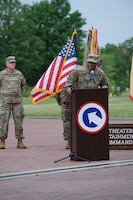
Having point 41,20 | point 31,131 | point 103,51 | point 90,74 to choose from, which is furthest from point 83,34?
point 90,74

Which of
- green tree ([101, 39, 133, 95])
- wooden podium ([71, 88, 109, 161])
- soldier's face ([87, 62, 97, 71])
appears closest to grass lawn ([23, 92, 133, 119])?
soldier's face ([87, 62, 97, 71])

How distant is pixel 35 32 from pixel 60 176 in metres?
105

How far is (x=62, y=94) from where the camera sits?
14.7 m

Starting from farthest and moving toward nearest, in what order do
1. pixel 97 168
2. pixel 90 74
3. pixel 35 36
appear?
pixel 35 36
pixel 90 74
pixel 97 168

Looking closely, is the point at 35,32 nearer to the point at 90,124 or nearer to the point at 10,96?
the point at 10,96

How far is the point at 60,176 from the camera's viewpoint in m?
10.0

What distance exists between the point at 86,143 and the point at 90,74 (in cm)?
148

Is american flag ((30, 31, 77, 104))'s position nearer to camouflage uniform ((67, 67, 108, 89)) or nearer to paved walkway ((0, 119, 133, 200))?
paved walkway ((0, 119, 133, 200))

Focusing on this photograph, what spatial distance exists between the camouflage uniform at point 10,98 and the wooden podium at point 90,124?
9.54ft

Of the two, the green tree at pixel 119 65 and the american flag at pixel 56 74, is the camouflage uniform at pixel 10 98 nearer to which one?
the american flag at pixel 56 74

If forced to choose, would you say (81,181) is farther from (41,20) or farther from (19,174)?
(41,20)

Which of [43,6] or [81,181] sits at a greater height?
[43,6]

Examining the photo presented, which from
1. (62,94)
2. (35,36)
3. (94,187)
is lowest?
(94,187)

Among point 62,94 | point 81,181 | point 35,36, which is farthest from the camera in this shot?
point 35,36
